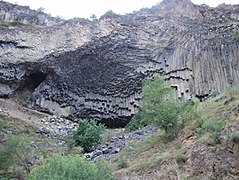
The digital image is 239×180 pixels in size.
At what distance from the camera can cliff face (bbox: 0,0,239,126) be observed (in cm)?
3728

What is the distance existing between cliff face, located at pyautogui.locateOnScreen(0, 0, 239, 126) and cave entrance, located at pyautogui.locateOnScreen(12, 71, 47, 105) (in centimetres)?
10

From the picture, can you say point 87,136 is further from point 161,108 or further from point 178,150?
point 178,150

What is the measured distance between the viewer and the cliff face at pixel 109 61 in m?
37.3

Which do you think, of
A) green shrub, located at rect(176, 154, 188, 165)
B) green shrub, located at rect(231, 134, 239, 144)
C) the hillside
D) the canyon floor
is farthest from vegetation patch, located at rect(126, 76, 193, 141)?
the hillside

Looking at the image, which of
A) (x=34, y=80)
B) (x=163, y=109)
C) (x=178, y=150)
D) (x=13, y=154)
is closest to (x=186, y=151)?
(x=178, y=150)

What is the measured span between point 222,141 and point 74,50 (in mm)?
24540

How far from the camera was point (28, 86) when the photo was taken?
40000mm

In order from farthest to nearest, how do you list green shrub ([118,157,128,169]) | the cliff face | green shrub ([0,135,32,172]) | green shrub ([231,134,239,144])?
the cliff face < green shrub ([0,135,32,172]) < green shrub ([118,157,128,169]) < green shrub ([231,134,239,144])

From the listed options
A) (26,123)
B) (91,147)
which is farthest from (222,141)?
(26,123)

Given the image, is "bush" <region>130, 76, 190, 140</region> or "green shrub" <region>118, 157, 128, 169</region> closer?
"green shrub" <region>118, 157, 128, 169</region>

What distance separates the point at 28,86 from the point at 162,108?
23085mm

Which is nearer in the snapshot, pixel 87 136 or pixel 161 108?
pixel 161 108

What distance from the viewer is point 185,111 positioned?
20531 millimetres

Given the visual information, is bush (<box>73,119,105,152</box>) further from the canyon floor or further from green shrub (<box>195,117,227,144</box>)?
green shrub (<box>195,117,227,144</box>)
